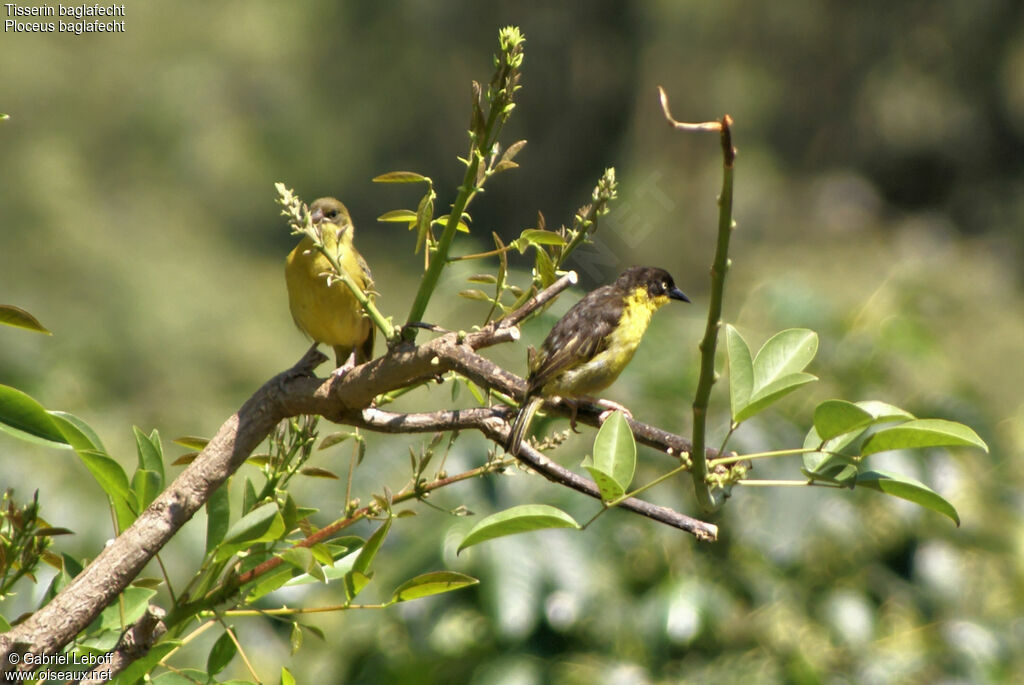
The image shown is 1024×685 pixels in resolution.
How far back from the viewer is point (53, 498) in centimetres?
340

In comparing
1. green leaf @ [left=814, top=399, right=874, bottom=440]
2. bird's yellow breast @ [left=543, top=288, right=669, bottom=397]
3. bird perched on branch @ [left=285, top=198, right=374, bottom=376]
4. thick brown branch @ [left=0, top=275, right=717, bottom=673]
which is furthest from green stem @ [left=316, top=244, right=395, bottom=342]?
bird perched on branch @ [left=285, top=198, right=374, bottom=376]

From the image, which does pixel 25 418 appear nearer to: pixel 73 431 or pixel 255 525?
pixel 73 431

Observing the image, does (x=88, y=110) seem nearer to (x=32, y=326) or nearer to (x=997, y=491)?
(x=997, y=491)

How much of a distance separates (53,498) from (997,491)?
333 centimetres

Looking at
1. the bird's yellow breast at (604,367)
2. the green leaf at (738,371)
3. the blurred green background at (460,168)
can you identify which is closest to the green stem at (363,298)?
the green leaf at (738,371)

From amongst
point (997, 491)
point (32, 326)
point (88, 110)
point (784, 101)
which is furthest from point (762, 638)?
point (88, 110)

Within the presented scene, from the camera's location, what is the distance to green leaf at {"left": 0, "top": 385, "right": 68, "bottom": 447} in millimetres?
1267

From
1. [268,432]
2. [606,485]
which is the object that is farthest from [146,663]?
[606,485]

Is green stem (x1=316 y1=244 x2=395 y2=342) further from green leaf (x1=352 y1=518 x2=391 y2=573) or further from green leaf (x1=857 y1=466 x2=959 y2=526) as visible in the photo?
green leaf (x1=857 y1=466 x2=959 y2=526)

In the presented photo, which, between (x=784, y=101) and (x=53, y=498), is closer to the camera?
(x=53, y=498)

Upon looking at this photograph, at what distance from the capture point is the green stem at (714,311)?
0.92 m

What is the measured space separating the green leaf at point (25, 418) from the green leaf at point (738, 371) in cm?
83

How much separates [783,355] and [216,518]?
31.2 inches

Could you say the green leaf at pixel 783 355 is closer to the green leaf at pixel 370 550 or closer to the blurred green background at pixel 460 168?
the green leaf at pixel 370 550
